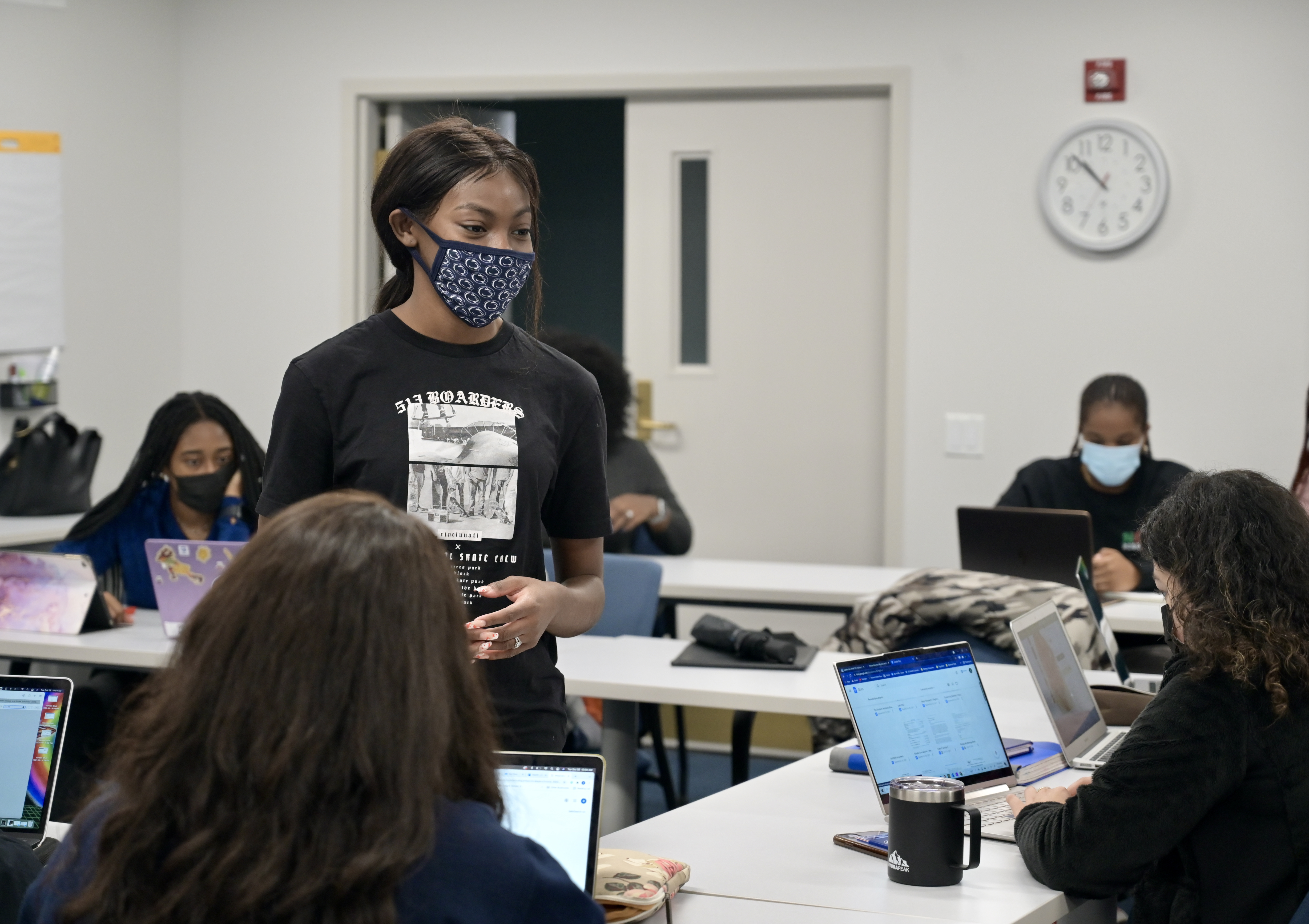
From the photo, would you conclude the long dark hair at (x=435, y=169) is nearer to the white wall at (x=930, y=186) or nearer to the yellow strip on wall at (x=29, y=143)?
the white wall at (x=930, y=186)

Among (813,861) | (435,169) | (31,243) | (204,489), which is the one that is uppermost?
(31,243)

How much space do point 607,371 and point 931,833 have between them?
8.76ft

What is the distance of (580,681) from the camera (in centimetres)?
Result: 270

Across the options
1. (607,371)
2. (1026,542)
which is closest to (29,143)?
(607,371)

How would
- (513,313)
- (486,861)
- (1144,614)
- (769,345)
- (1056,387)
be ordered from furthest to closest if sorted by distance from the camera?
(513,313) → (769,345) → (1056,387) → (1144,614) → (486,861)

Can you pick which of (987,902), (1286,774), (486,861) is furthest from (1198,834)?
(486,861)

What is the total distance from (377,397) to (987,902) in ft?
3.02

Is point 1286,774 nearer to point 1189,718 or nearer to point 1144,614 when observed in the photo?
point 1189,718

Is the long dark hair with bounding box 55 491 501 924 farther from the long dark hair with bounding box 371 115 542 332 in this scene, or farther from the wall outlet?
the wall outlet

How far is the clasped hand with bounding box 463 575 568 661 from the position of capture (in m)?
1.47

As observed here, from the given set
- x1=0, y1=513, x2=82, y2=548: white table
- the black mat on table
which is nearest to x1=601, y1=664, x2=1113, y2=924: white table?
the black mat on table

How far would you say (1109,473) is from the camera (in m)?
3.82

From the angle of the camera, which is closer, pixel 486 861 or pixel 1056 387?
pixel 486 861

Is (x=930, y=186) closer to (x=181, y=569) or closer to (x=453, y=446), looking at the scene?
(x=181, y=569)
